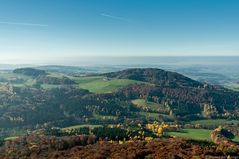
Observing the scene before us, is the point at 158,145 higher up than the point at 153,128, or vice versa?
the point at 158,145

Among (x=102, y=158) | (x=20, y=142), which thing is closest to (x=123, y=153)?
(x=102, y=158)

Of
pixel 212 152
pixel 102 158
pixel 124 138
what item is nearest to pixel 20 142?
pixel 124 138

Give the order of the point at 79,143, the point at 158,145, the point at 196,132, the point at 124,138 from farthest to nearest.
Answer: the point at 196,132 < the point at 124,138 < the point at 79,143 < the point at 158,145

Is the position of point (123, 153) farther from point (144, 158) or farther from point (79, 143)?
point (79, 143)

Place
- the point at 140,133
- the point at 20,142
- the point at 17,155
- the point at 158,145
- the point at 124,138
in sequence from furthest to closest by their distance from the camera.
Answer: the point at 140,133 → the point at 124,138 → the point at 20,142 → the point at 17,155 → the point at 158,145

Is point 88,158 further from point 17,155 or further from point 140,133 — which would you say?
point 140,133

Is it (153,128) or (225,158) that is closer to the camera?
(225,158)

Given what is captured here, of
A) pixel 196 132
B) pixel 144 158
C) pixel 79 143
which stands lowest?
pixel 196 132

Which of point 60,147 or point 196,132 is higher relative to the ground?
point 60,147

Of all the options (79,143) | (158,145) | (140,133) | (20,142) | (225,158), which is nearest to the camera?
(225,158)
